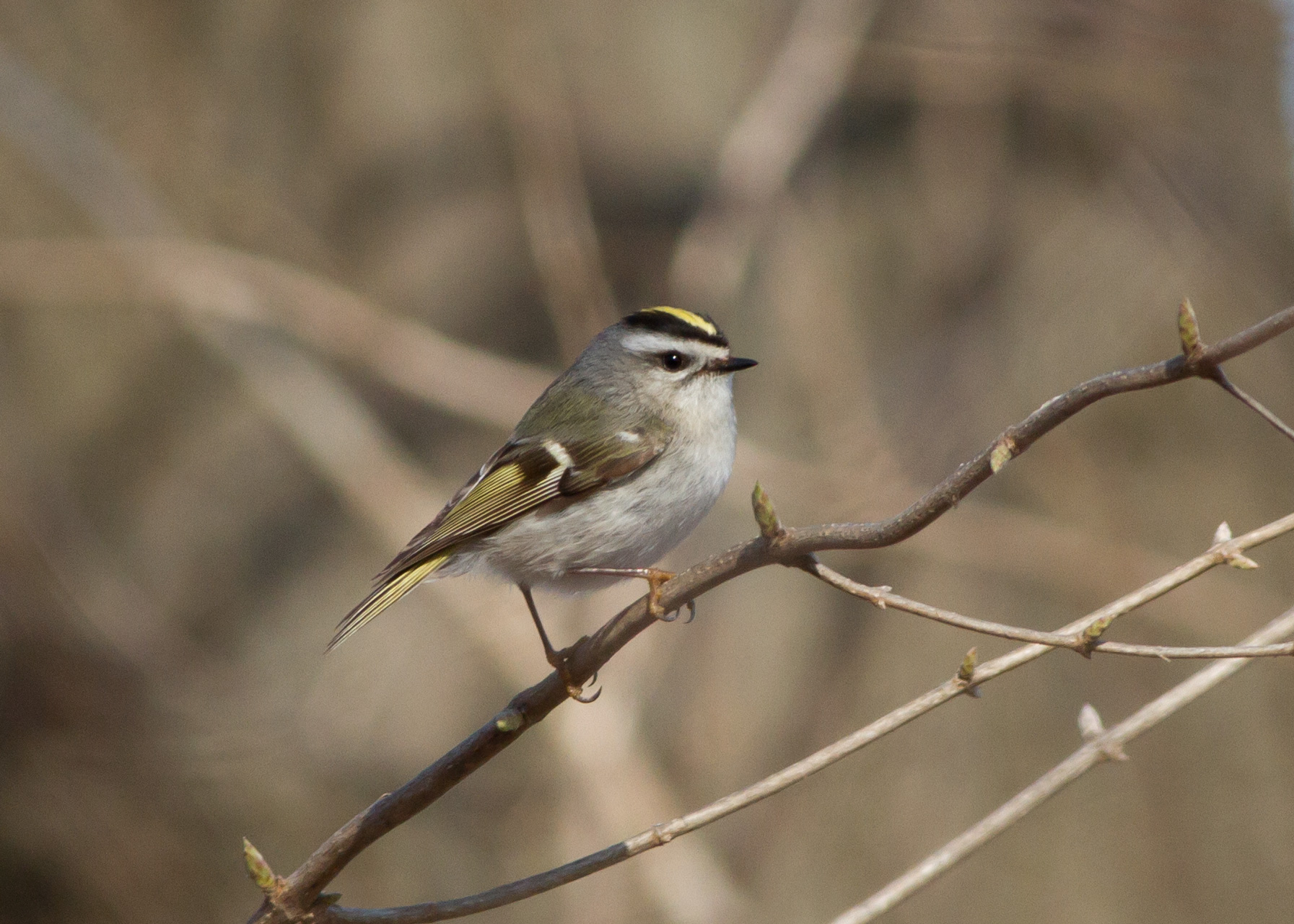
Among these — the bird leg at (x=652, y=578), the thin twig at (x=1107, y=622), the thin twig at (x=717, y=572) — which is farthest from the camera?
→ the bird leg at (x=652, y=578)

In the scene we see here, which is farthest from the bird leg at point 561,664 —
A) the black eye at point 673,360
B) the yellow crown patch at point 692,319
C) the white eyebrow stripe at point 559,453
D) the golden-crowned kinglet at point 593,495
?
the yellow crown patch at point 692,319

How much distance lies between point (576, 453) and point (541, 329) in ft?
6.93

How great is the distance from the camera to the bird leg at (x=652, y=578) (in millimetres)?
1375

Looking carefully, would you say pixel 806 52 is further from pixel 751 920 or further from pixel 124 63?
pixel 751 920

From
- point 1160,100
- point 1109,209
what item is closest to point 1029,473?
point 1109,209

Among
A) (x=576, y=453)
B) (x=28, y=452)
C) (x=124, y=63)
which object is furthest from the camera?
(x=124, y=63)

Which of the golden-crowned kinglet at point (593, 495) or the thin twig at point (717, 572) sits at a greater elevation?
the golden-crowned kinglet at point (593, 495)

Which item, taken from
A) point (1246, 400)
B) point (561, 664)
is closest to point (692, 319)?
point (561, 664)

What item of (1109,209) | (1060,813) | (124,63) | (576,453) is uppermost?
(124,63)

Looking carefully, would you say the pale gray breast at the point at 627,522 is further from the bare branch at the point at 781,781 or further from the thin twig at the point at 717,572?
the bare branch at the point at 781,781

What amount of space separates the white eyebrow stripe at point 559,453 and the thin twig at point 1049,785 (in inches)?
42.4

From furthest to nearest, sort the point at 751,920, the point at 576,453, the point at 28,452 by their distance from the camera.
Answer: the point at 28,452, the point at 751,920, the point at 576,453

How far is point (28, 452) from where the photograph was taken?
4.04m

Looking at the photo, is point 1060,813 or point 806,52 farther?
point 806,52
